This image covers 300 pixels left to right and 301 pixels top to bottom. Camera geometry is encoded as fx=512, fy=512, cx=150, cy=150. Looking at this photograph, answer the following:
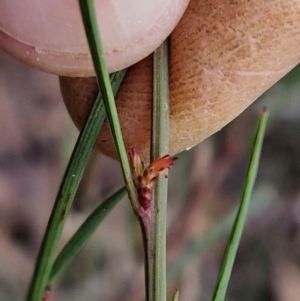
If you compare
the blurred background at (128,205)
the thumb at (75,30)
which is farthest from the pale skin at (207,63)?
the blurred background at (128,205)

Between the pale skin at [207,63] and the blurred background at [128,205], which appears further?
the blurred background at [128,205]

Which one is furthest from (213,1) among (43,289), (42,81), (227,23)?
(42,81)

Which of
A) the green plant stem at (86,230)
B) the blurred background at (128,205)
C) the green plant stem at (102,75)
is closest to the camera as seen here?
the green plant stem at (102,75)

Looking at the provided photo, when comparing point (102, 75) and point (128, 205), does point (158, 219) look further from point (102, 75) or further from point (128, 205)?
point (128, 205)

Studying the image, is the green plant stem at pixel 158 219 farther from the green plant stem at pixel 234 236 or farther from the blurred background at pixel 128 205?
the blurred background at pixel 128 205

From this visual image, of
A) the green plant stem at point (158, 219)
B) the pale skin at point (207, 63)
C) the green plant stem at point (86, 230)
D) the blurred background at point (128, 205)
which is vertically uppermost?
the blurred background at point (128, 205)

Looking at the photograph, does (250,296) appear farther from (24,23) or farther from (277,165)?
(24,23)

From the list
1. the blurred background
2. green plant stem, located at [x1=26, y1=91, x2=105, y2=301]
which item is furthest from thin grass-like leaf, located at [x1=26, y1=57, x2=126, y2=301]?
the blurred background
